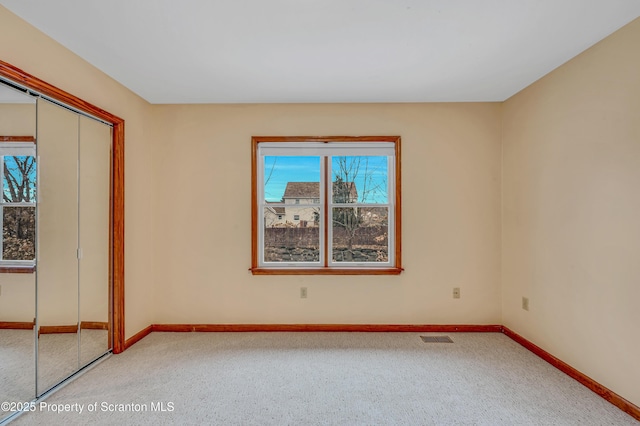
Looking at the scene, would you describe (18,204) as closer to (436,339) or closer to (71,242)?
(71,242)

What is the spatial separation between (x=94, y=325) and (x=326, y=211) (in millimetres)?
2418

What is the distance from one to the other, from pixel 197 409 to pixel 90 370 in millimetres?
1180

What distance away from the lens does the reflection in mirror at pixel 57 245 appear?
6.70 feet

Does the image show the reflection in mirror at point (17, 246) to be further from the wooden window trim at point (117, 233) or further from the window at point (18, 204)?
the wooden window trim at point (117, 233)

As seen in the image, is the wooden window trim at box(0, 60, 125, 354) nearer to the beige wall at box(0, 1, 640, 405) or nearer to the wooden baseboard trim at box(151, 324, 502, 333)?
the beige wall at box(0, 1, 640, 405)

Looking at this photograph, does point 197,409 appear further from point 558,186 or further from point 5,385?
point 558,186

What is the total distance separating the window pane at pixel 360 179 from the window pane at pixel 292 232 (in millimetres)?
377

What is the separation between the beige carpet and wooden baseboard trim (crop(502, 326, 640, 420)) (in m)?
0.05

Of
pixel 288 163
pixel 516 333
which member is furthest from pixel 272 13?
pixel 516 333

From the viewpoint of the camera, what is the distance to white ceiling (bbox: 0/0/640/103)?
175 centimetres

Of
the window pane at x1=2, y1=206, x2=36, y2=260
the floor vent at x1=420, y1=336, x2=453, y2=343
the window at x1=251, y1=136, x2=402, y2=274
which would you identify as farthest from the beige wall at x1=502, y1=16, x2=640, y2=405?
the window pane at x1=2, y1=206, x2=36, y2=260

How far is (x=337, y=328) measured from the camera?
323 cm

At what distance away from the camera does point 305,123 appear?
130 inches

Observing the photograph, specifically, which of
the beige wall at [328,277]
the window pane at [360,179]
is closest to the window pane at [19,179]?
the beige wall at [328,277]
